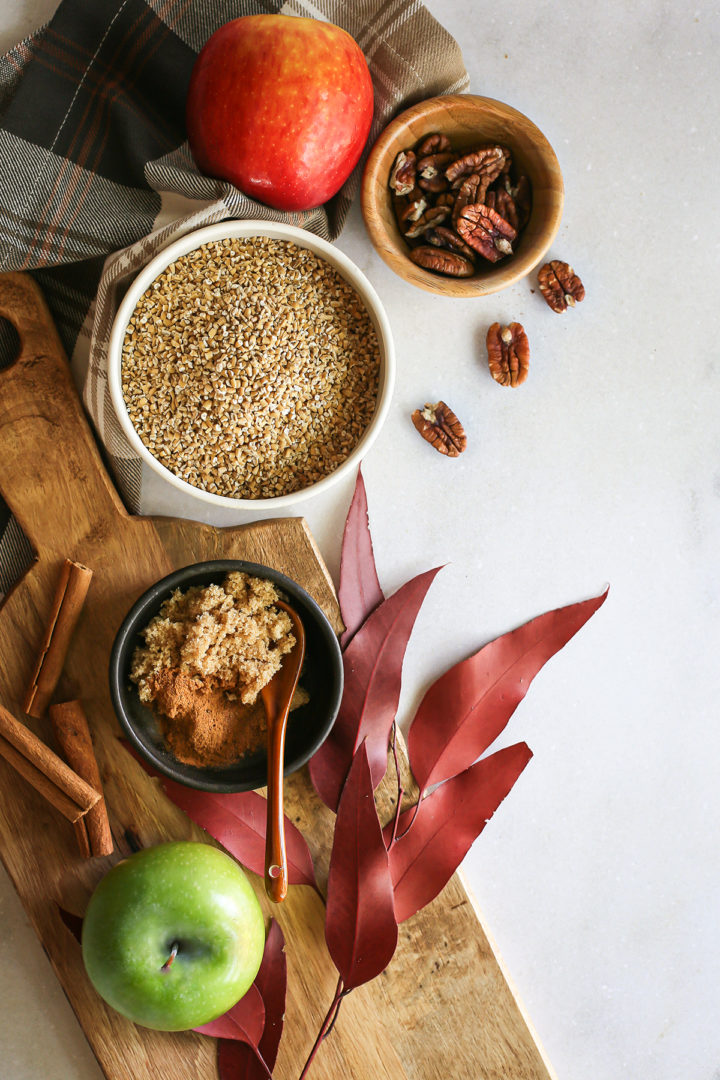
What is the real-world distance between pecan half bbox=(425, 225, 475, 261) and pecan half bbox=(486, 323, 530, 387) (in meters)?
0.13

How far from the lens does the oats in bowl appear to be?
110cm

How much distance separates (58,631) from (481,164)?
90 centimetres

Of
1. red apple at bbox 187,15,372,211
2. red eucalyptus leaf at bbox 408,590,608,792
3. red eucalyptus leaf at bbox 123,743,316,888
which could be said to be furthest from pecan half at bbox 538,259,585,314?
red eucalyptus leaf at bbox 123,743,316,888

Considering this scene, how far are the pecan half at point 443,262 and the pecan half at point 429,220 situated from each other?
30 mm

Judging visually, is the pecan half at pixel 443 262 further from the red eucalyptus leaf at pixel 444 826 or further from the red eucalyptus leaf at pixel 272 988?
the red eucalyptus leaf at pixel 272 988

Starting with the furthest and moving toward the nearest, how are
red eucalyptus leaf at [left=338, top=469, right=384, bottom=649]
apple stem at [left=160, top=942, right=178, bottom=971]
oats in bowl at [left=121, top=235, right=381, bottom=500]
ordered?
1. red eucalyptus leaf at [left=338, top=469, right=384, bottom=649]
2. oats in bowl at [left=121, top=235, right=381, bottom=500]
3. apple stem at [left=160, top=942, right=178, bottom=971]

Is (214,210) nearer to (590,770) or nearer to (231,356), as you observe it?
(231,356)

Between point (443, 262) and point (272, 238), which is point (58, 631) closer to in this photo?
point (272, 238)

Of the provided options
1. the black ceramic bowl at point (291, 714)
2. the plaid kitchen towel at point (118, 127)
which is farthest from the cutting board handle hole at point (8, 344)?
the black ceramic bowl at point (291, 714)

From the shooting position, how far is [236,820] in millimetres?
1151

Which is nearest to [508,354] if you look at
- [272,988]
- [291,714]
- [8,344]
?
[291,714]

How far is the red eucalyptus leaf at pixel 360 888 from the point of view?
3.70 ft

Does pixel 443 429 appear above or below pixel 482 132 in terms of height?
below

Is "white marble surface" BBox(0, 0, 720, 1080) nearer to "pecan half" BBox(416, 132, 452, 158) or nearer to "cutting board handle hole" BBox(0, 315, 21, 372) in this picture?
"pecan half" BBox(416, 132, 452, 158)
